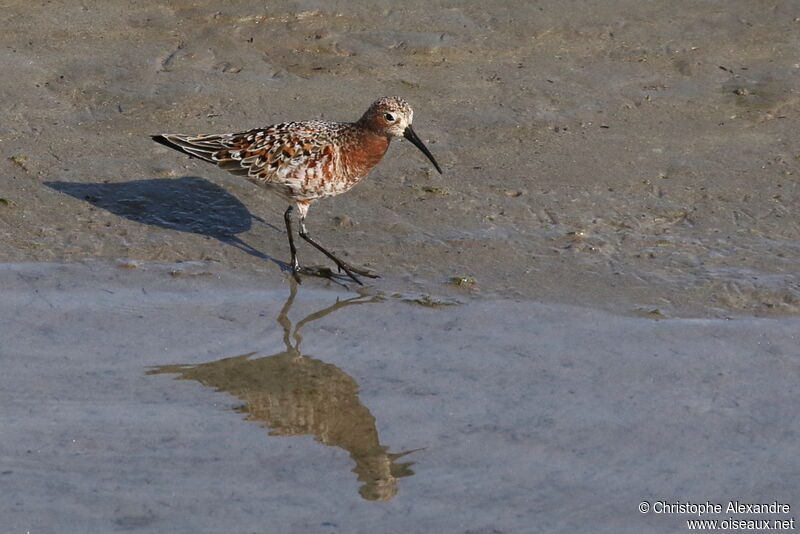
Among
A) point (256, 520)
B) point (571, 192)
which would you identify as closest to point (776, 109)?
point (571, 192)

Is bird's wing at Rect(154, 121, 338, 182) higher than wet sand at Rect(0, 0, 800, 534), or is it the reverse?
bird's wing at Rect(154, 121, 338, 182)

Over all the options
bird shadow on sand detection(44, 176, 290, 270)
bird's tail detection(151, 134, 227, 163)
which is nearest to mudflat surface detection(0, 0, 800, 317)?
bird shadow on sand detection(44, 176, 290, 270)

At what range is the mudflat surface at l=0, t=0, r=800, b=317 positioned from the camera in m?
8.57

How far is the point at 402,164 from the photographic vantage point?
9.66 metres

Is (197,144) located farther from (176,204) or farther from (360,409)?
(360,409)

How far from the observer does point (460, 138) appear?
996 centimetres

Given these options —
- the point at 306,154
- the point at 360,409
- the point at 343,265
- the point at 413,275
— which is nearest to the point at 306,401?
the point at 360,409

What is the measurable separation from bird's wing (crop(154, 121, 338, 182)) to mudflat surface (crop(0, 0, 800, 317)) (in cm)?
59

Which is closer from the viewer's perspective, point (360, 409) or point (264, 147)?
point (360, 409)

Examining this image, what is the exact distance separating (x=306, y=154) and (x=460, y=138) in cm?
189

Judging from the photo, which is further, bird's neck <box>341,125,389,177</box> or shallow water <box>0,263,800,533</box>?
bird's neck <box>341,125,389,177</box>

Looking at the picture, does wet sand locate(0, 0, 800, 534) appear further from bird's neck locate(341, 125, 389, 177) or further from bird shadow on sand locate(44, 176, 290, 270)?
bird's neck locate(341, 125, 389, 177)

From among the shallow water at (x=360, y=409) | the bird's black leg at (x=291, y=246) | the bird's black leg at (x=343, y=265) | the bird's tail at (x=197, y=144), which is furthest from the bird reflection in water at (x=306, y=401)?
the bird's tail at (x=197, y=144)

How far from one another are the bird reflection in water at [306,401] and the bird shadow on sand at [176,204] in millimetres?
1680
